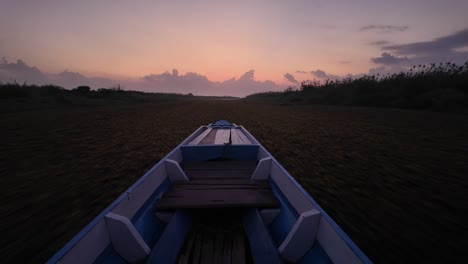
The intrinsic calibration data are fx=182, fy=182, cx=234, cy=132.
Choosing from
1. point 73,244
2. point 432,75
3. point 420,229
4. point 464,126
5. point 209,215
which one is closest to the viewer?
point 73,244

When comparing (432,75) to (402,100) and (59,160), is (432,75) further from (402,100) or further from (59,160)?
(59,160)

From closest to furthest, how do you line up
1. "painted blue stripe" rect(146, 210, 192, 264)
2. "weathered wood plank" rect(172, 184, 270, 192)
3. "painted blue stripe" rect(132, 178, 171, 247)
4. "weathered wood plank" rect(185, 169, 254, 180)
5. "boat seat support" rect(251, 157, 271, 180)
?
"painted blue stripe" rect(146, 210, 192, 264) < "painted blue stripe" rect(132, 178, 171, 247) < "weathered wood plank" rect(172, 184, 270, 192) < "boat seat support" rect(251, 157, 271, 180) < "weathered wood plank" rect(185, 169, 254, 180)

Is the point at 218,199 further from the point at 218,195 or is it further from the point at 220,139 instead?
the point at 220,139

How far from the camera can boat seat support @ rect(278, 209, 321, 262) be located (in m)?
1.58

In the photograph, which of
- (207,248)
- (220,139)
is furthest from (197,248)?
(220,139)

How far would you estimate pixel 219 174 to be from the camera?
10.9 ft

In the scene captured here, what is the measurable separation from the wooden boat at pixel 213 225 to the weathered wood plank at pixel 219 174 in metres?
0.02

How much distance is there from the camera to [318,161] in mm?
5000

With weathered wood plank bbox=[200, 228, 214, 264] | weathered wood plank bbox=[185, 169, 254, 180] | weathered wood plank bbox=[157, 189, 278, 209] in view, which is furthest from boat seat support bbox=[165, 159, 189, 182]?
weathered wood plank bbox=[200, 228, 214, 264]

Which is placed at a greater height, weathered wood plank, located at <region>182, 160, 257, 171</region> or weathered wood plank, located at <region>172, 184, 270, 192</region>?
weathered wood plank, located at <region>172, 184, 270, 192</region>

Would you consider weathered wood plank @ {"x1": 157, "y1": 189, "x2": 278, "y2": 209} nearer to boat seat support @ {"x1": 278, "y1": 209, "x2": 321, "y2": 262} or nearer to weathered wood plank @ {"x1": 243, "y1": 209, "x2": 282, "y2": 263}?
weathered wood plank @ {"x1": 243, "y1": 209, "x2": 282, "y2": 263}

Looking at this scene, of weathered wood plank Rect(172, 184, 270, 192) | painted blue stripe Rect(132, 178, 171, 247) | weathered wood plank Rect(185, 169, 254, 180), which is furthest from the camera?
weathered wood plank Rect(185, 169, 254, 180)

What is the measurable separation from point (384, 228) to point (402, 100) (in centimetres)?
2099

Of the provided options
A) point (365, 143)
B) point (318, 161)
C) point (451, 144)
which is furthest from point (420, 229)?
point (451, 144)
